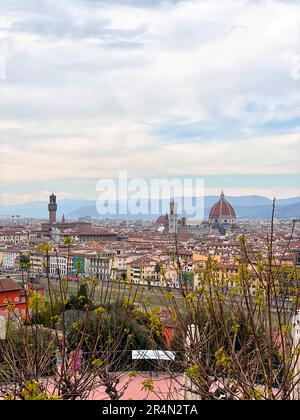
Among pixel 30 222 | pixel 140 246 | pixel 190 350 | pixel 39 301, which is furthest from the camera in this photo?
pixel 30 222

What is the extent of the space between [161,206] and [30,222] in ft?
76.7

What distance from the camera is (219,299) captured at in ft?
4.67

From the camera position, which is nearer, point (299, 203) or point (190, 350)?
point (190, 350)

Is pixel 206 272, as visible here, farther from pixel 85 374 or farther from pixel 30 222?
pixel 30 222

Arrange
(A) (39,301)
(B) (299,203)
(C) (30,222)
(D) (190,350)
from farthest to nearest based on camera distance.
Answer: (C) (30,222)
(B) (299,203)
(D) (190,350)
(A) (39,301)

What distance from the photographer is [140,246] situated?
19.4 meters

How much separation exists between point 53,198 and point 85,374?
23292 mm
